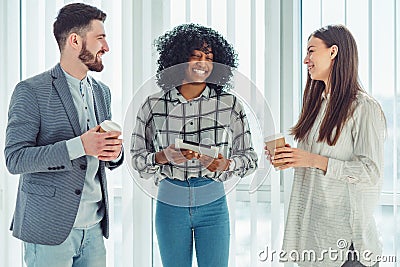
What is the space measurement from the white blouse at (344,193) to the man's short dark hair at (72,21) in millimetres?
780

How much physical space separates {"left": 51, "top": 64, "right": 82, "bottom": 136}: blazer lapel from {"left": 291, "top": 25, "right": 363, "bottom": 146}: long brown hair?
0.69 m

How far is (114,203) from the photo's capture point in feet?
8.28

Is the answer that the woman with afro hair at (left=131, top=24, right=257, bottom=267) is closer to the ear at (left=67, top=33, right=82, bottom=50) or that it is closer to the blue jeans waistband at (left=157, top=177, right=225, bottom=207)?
the blue jeans waistband at (left=157, top=177, right=225, bottom=207)

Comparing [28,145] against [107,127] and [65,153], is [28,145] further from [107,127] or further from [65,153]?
[107,127]

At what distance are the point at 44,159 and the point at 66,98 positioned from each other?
0.21 m

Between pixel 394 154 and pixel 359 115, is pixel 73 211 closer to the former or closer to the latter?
pixel 359 115

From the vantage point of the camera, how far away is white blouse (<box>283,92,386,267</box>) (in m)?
1.82

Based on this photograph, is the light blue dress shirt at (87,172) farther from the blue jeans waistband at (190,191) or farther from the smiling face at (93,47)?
the blue jeans waistband at (190,191)

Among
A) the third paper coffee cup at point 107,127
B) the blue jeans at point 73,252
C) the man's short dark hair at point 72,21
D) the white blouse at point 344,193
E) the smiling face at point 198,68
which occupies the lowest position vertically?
the blue jeans at point 73,252

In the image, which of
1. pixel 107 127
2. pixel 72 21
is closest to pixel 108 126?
pixel 107 127

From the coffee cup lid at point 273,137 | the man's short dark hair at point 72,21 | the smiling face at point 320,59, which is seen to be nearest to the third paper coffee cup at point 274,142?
the coffee cup lid at point 273,137

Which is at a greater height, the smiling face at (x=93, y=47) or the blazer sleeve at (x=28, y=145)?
the smiling face at (x=93, y=47)

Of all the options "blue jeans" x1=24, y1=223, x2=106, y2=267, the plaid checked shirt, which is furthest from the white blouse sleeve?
"blue jeans" x1=24, y1=223, x2=106, y2=267

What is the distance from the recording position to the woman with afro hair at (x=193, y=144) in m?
1.86
